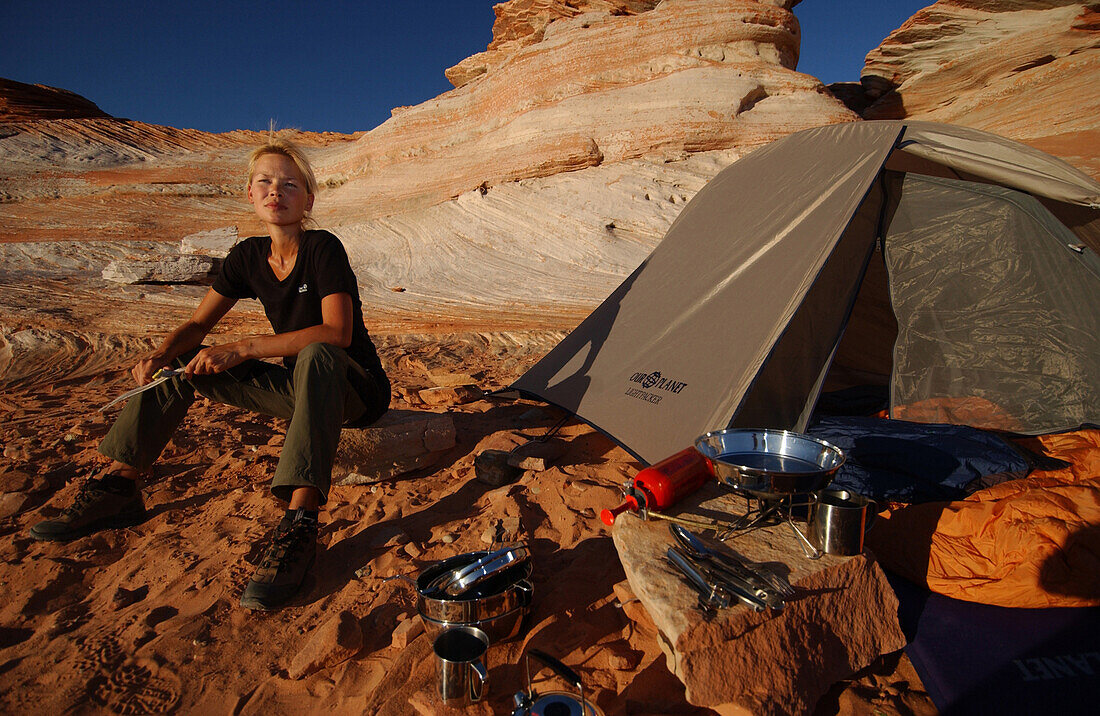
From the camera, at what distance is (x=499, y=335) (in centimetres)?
724

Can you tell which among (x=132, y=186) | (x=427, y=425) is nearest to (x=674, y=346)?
(x=427, y=425)

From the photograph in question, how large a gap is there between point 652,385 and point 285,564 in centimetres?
212

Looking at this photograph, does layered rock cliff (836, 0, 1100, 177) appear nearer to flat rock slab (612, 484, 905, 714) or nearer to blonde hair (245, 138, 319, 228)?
flat rock slab (612, 484, 905, 714)

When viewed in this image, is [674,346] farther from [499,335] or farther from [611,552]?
[499,335]

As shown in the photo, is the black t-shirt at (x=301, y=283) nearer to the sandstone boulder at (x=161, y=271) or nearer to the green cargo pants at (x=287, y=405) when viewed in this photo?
the green cargo pants at (x=287, y=405)

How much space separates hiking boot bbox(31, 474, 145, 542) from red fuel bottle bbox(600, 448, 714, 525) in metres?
2.27

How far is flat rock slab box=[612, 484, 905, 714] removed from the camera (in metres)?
1.60

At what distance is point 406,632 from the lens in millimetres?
2047

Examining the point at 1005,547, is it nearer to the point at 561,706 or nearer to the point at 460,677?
the point at 561,706

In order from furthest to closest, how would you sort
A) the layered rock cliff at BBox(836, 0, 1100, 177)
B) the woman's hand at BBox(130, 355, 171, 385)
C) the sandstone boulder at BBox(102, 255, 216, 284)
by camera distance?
the layered rock cliff at BBox(836, 0, 1100, 177) → the sandstone boulder at BBox(102, 255, 216, 284) → the woman's hand at BBox(130, 355, 171, 385)

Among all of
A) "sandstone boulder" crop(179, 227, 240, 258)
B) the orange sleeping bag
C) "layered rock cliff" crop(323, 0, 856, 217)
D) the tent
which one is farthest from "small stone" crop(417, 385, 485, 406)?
"layered rock cliff" crop(323, 0, 856, 217)

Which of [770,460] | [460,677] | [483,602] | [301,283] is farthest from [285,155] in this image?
[770,460]

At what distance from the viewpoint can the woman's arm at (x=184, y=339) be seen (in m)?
2.70

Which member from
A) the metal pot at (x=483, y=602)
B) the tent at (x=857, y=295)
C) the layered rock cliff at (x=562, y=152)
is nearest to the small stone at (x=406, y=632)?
the metal pot at (x=483, y=602)
